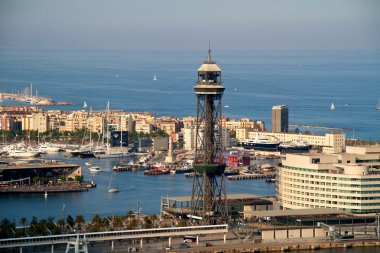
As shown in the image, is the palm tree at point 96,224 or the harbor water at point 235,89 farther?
the harbor water at point 235,89

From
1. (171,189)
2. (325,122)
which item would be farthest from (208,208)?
(325,122)

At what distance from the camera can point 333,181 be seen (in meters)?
25.3

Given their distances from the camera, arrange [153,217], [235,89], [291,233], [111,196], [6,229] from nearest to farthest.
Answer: [6,229] < [291,233] < [153,217] < [111,196] < [235,89]

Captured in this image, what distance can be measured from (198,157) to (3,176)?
9.39 m

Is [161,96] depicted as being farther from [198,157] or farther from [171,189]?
[198,157]

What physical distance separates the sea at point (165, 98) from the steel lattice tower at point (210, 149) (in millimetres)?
2765

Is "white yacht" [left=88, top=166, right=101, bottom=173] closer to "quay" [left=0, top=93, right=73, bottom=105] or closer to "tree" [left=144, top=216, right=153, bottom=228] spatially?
"tree" [left=144, top=216, right=153, bottom=228]

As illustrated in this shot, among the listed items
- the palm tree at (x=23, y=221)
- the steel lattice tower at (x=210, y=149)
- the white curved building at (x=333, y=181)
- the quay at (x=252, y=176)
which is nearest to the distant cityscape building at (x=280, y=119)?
the quay at (x=252, y=176)

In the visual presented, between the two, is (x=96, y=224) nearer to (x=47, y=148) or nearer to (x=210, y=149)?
(x=210, y=149)

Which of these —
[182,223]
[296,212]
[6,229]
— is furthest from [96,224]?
[296,212]

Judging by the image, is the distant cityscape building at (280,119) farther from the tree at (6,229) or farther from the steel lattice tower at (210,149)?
the tree at (6,229)

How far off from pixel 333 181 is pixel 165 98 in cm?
4303

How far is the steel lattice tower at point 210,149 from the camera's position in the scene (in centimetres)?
2497

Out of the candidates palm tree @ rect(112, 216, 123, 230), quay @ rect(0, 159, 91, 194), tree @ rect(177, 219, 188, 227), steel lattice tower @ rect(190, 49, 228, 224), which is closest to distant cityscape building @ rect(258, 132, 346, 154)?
quay @ rect(0, 159, 91, 194)
